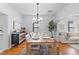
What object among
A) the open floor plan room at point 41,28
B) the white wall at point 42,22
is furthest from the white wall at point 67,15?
the white wall at point 42,22

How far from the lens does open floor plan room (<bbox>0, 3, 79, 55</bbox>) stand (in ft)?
11.0

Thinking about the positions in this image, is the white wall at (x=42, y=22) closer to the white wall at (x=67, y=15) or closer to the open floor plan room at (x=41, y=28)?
the open floor plan room at (x=41, y=28)

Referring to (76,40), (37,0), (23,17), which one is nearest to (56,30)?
(76,40)

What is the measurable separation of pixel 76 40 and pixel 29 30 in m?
1.72

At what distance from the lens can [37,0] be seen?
173 cm

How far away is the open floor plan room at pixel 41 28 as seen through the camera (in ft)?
11.0

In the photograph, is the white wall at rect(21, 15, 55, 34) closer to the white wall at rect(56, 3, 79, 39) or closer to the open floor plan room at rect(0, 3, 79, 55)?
the open floor plan room at rect(0, 3, 79, 55)

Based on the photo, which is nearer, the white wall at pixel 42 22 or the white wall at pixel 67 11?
the white wall at pixel 42 22

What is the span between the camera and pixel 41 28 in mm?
3504

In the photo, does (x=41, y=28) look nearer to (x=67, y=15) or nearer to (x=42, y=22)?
(x=42, y=22)

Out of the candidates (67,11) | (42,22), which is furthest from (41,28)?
(67,11)

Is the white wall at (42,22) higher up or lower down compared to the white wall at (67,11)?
lower down

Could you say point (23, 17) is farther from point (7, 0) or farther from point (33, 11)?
point (7, 0)

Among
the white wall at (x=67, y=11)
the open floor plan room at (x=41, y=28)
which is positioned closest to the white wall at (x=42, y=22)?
the open floor plan room at (x=41, y=28)
